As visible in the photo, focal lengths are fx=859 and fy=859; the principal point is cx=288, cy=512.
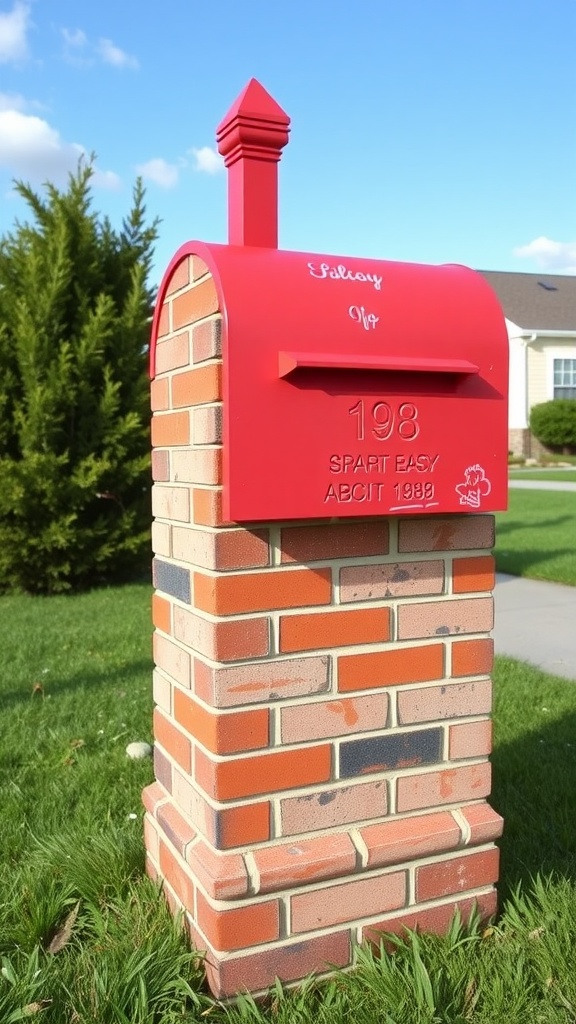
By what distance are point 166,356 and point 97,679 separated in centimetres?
278

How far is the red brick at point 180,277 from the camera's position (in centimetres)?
185

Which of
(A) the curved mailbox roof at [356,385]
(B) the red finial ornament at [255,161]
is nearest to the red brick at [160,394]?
(A) the curved mailbox roof at [356,385]

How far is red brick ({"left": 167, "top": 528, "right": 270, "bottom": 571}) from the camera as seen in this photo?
168 cm

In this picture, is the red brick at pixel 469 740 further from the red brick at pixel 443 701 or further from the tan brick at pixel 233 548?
the tan brick at pixel 233 548

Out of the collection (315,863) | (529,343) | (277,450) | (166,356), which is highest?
(529,343)

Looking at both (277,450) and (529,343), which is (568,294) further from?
(277,450)

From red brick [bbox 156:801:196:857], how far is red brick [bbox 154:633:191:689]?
1.03 feet

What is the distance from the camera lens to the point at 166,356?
6.51ft

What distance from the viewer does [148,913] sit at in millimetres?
2002

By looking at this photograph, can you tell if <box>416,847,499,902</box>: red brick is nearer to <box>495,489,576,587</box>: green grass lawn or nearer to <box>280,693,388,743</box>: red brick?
<box>280,693,388,743</box>: red brick

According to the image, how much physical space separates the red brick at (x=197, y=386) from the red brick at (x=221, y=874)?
2.98 feet

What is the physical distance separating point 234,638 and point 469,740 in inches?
25.0

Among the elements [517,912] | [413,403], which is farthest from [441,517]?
[517,912]

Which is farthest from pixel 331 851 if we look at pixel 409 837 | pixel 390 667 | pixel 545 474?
pixel 545 474
